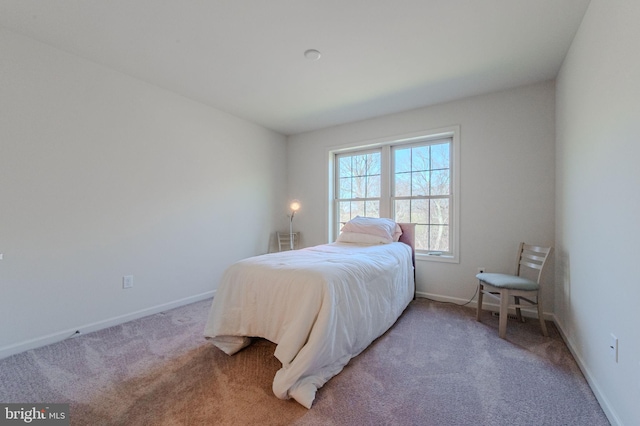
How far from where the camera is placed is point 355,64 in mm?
2445

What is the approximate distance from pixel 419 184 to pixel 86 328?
391 centimetres

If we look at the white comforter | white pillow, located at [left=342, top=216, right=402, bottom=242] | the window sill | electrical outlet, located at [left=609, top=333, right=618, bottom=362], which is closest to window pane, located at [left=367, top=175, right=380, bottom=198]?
white pillow, located at [left=342, top=216, right=402, bottom=242]

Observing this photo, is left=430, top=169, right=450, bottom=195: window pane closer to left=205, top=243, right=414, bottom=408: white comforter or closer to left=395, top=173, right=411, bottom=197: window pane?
left=395, top=173, right=411, bottom=197: window pane

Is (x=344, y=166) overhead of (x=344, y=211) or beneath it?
overhead

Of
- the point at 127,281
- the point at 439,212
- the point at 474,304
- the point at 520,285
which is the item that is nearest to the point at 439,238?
the point at 439,212

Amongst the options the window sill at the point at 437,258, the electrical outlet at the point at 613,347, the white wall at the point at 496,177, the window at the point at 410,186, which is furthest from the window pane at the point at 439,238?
the electrical outlet at the point at 613,347

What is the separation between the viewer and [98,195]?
2.46m

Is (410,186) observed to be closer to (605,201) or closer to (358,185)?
(358,185)

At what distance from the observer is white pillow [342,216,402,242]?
323 centimetres

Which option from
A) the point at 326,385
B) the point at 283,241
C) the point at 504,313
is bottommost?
the point at 326,385

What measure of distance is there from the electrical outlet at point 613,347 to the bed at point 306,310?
1.33 metres

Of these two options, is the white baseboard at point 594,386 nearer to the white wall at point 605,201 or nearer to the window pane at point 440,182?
the white wall at point 605,201

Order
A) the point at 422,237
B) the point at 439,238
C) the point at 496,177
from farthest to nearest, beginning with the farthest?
the point at 422,237 → the point at 439,238 → the point at 496,177

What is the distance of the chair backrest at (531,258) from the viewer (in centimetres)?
240
